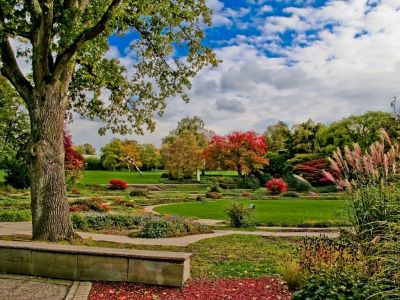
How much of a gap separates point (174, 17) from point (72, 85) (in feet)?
11.0

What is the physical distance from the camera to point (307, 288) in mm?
4973

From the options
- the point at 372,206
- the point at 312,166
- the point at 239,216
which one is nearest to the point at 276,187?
the point at 312,166

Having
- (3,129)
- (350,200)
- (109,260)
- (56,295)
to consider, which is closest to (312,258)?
(350,200)

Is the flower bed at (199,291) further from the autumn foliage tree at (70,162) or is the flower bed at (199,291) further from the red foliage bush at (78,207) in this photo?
the autumn foliage tree at (70,162)

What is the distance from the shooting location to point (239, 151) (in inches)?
1547

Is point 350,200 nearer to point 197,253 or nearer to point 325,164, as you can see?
point 197,253

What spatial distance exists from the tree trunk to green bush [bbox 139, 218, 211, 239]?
3.00 m

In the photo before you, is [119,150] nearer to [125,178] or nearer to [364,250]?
[125,178]

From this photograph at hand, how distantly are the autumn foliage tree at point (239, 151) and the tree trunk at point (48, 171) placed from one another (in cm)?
3043

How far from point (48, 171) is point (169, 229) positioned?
4105mm

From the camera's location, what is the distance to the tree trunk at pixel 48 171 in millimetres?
8594

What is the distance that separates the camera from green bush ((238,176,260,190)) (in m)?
37.8

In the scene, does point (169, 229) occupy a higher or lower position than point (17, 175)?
lower

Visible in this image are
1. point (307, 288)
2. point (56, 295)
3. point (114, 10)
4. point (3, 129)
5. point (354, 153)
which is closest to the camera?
point (307, 288)
